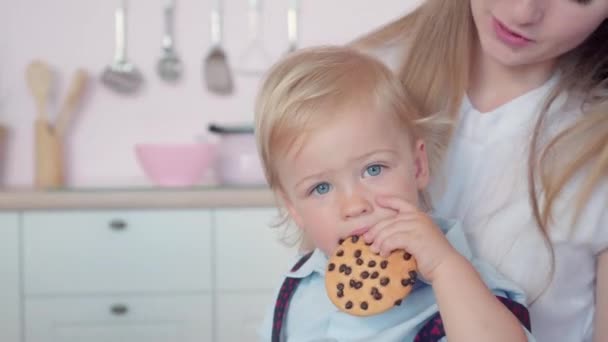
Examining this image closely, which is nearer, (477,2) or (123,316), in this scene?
(477,2)

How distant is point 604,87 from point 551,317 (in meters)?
0.30

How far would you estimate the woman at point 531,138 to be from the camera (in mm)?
931

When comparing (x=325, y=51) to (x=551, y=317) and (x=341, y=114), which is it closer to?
(x=341, y=114)

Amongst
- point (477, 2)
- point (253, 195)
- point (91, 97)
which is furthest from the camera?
point (91, 97)

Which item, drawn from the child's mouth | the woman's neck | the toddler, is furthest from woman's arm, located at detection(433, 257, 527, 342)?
the woman's neck

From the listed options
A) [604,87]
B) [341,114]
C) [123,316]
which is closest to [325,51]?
[341,114]

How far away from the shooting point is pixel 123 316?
209 centimetres

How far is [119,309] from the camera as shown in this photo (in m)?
2.08

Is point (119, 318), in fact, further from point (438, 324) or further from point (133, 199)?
point (438, 324)

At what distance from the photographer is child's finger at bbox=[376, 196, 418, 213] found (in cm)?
83

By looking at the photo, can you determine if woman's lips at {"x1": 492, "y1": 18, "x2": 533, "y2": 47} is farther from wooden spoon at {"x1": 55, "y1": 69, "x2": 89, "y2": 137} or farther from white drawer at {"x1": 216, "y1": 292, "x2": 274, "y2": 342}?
wooden spoon at {"x1": 55, "y1": 69, "x2": 89, "y2": 137}

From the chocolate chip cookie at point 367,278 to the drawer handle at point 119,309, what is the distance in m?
1.35

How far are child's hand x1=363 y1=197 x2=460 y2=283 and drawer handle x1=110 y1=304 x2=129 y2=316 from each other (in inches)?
54.5

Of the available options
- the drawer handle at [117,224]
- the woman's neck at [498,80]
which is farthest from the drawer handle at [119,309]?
the woman's neck at [498,80]
